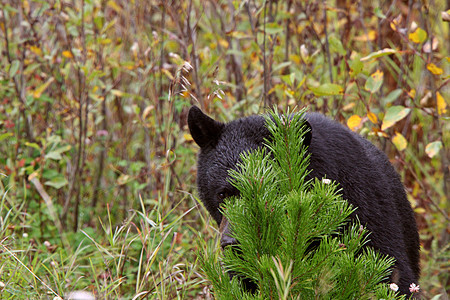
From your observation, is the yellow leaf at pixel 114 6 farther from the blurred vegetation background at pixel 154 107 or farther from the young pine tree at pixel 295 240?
the young pine tree at pixel 295 240

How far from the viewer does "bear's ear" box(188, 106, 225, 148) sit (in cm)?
297

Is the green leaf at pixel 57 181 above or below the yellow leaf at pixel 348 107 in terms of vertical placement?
below

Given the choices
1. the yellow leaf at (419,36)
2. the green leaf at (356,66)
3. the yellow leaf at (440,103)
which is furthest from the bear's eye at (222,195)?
the yellow leaf at (440,103)

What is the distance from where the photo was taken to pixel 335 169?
275 centimetres

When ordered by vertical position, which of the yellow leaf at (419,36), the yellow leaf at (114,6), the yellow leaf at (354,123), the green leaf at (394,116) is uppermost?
the yellow leaf at (419,36)

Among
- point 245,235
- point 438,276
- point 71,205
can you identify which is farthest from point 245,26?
point 245,235

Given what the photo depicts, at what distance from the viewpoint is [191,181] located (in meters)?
4.98

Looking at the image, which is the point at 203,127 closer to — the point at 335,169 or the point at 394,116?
the point at 335,169

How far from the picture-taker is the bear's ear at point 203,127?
297cm

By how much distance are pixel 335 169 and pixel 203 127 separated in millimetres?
736

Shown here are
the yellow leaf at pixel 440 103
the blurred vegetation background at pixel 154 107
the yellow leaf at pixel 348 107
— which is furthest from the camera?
the yellow leaf at pixel 348 107

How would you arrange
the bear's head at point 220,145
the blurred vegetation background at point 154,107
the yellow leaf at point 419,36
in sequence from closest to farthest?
the bear's head at point 220,145, the yellow leaf at point 419,36, the blurred vegetation background at point 154,107

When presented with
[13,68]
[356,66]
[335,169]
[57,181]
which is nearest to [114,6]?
[13,68]

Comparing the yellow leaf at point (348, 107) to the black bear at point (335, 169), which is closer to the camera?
the black bear at point (335, 169)
